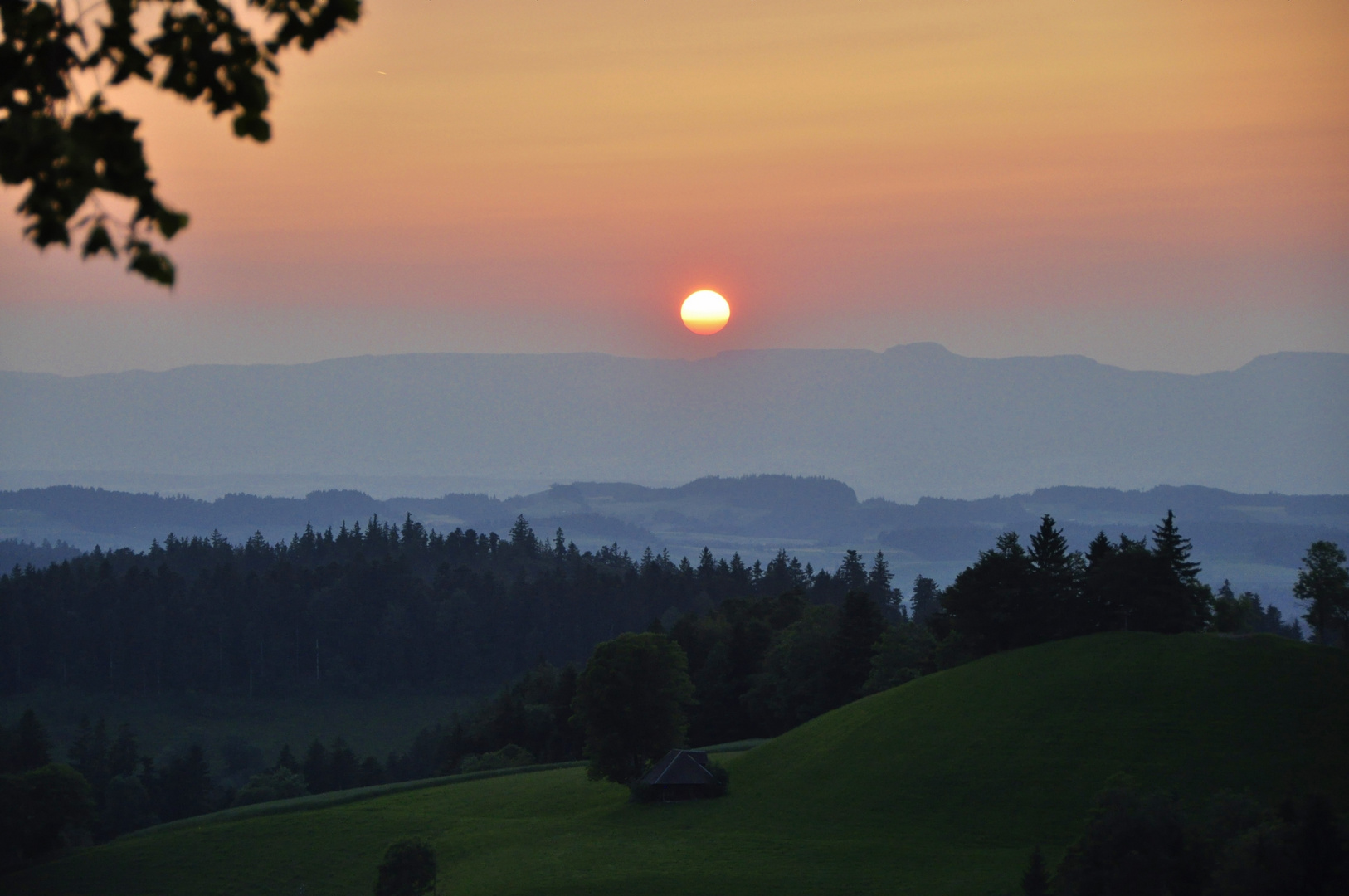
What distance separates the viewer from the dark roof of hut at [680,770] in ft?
266

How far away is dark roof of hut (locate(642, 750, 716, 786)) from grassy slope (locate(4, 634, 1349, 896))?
2485 millimetres

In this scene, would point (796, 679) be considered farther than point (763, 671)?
No

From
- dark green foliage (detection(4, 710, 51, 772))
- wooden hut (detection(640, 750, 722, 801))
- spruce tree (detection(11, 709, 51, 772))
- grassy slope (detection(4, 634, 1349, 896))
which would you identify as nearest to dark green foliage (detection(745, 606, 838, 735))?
grassy slope (detection(4, 634, 1349, 896))

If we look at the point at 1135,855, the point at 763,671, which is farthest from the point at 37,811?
the point at 1135,855

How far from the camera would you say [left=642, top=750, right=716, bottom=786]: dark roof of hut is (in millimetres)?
81000

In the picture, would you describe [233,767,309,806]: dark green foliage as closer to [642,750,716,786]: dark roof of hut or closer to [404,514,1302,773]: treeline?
[404,514,1302,773]: treeline

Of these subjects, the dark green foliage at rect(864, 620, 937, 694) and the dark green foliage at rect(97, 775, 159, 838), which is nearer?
the dark green foliage at rect(864, 620, 937, 694)

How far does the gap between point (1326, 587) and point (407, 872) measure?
77.2 meters

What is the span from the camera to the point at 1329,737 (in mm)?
67688

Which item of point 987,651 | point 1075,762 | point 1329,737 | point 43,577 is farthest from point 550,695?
point 43,577

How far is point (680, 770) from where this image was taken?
8206 cm

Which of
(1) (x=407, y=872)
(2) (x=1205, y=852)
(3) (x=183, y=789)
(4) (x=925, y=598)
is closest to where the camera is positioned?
(2) (x=1205, y=852)

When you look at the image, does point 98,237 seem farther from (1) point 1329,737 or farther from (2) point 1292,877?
(1) point 1329,737

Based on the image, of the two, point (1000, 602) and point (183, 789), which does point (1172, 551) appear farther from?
point (183, 789)
